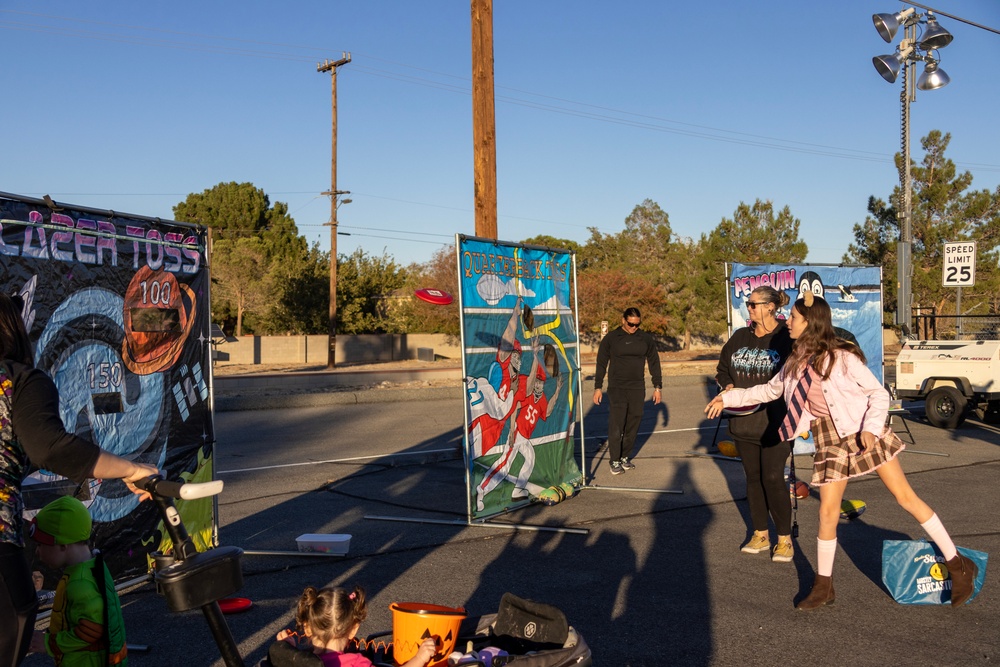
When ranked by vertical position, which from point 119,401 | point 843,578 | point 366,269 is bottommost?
point 843,578

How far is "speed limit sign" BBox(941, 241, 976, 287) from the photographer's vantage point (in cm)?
1772

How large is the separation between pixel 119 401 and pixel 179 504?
837mm

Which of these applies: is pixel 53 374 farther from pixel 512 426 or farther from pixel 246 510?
pixel 512 426

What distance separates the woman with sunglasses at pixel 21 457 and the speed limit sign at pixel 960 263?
18.2 m

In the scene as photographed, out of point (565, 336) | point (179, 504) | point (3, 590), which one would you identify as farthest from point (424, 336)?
point (3, 590)

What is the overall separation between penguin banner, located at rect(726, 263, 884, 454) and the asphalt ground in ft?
→ 6.05

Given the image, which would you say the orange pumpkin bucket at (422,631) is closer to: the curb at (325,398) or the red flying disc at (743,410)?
the red flying disc at (743,410)

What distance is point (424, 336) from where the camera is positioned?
174 ft

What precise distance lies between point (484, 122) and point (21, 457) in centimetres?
1017

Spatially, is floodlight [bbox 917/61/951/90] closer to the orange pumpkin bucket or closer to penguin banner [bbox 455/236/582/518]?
penguin banner [bbox 455/236/582/518]

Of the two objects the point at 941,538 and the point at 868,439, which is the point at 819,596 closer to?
the point at 941,538

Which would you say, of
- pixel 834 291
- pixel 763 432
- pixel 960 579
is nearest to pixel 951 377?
pixel 834 291

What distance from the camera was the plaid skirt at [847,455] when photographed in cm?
553

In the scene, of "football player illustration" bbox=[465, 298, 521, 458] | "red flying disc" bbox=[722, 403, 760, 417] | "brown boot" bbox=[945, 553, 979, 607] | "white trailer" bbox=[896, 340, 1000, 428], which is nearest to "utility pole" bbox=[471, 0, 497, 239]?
"football player illustration" bbox=[465, 298, 521, 458]
